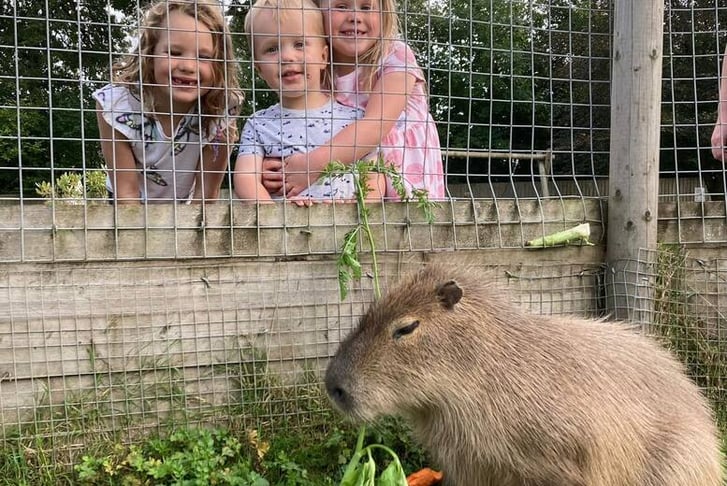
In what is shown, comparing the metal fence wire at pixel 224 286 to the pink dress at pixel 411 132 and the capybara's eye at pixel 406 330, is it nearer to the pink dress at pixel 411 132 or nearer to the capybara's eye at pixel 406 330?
the pink dress at pixel 411 132

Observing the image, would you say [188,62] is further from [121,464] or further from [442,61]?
[442,61]

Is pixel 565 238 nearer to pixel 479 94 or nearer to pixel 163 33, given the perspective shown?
pixel 163 33

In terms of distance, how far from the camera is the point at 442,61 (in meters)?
6.18

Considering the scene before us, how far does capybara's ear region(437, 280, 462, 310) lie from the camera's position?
2.40 metres

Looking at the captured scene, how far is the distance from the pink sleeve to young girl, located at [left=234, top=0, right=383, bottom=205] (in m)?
0.31

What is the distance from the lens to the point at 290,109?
12.3 ft

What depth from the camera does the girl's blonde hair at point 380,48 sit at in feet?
11.7

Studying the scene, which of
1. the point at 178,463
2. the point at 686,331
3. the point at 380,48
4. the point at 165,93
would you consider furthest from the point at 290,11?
the point at 686,331

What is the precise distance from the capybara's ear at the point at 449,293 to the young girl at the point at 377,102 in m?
1.09

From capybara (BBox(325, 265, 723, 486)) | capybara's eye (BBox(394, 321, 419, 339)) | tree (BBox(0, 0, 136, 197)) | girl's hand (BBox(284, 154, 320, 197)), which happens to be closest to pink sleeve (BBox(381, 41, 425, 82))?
girl's hand (BBox(284, 154, 320, 197))

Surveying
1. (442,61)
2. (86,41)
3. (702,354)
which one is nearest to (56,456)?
(702,354)

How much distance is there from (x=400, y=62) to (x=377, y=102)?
387 mm

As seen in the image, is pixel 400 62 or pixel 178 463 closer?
pixel 178 463

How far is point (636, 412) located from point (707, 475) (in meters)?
0.43
